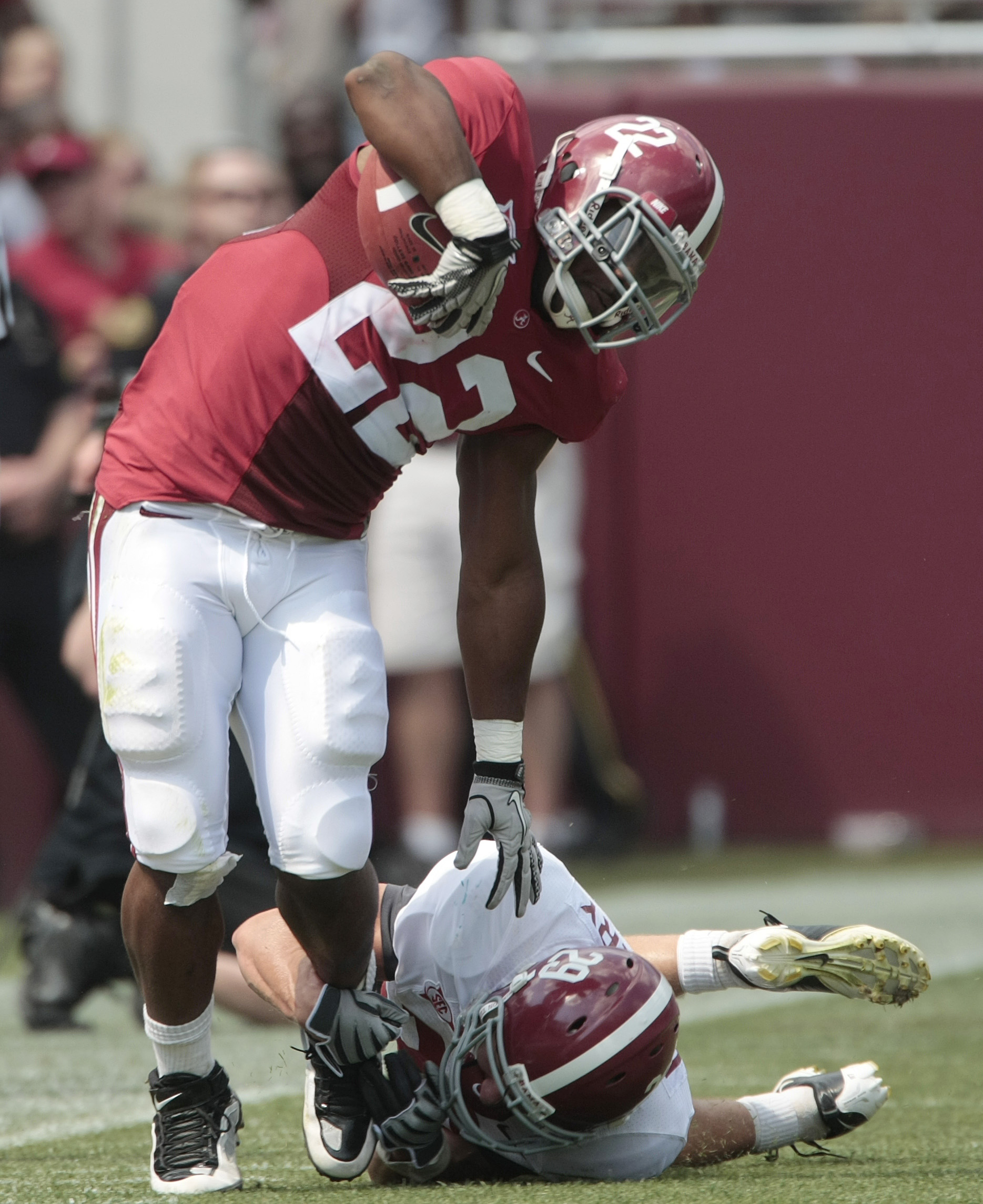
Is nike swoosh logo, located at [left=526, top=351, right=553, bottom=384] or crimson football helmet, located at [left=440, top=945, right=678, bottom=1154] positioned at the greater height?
nike swoosh logo, located at [left=526, top=351, right=553, bottom=384]

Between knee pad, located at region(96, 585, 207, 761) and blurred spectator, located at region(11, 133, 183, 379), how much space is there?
12.9 ft

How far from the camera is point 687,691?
7.98 metres

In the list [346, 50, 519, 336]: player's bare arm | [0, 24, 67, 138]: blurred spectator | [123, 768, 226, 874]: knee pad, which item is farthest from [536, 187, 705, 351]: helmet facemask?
[0, 24, 67, 138]: blurred spectator

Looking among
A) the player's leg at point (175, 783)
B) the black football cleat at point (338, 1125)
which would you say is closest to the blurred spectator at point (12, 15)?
the player's leg at point (175, 783)

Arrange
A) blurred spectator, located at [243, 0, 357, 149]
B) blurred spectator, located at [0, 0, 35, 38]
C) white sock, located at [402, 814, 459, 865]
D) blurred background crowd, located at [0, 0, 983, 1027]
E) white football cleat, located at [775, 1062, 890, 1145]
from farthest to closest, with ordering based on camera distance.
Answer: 1. blurred spectator, located at [0, 0, 35, 38]
2. blurred spectator, located at [243, 0, 357, 149]
3. white sock, located at [402, 814, 459, 865]
4. blurred background crowd, located at [0, 0, 983, 1027]
5. white football cleat, located at [775, 1062, 890, 1145]

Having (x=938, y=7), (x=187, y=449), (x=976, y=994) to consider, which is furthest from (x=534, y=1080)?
(x=938, y=7)

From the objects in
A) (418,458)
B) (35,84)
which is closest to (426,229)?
(418,458)

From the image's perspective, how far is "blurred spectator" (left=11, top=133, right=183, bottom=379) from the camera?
23.2 ft

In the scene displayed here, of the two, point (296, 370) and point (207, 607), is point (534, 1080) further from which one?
point (296, 370)

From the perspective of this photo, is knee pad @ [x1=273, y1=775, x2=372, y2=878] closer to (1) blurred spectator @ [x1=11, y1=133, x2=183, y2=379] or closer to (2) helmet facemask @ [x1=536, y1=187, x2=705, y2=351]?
(2) helmet facemask @ [x1=536, y1=187, x2=705, y2=351]

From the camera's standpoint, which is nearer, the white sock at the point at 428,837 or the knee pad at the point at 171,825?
the knee pad at the point at 171,825

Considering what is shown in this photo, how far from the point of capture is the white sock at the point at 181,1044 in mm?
3150

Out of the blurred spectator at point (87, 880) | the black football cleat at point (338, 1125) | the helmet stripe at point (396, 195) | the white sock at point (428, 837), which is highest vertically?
the helmet stripe at point (396, 195)

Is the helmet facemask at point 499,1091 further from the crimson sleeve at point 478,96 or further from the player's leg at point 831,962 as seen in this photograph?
the crimson sleeve at point 478,96
